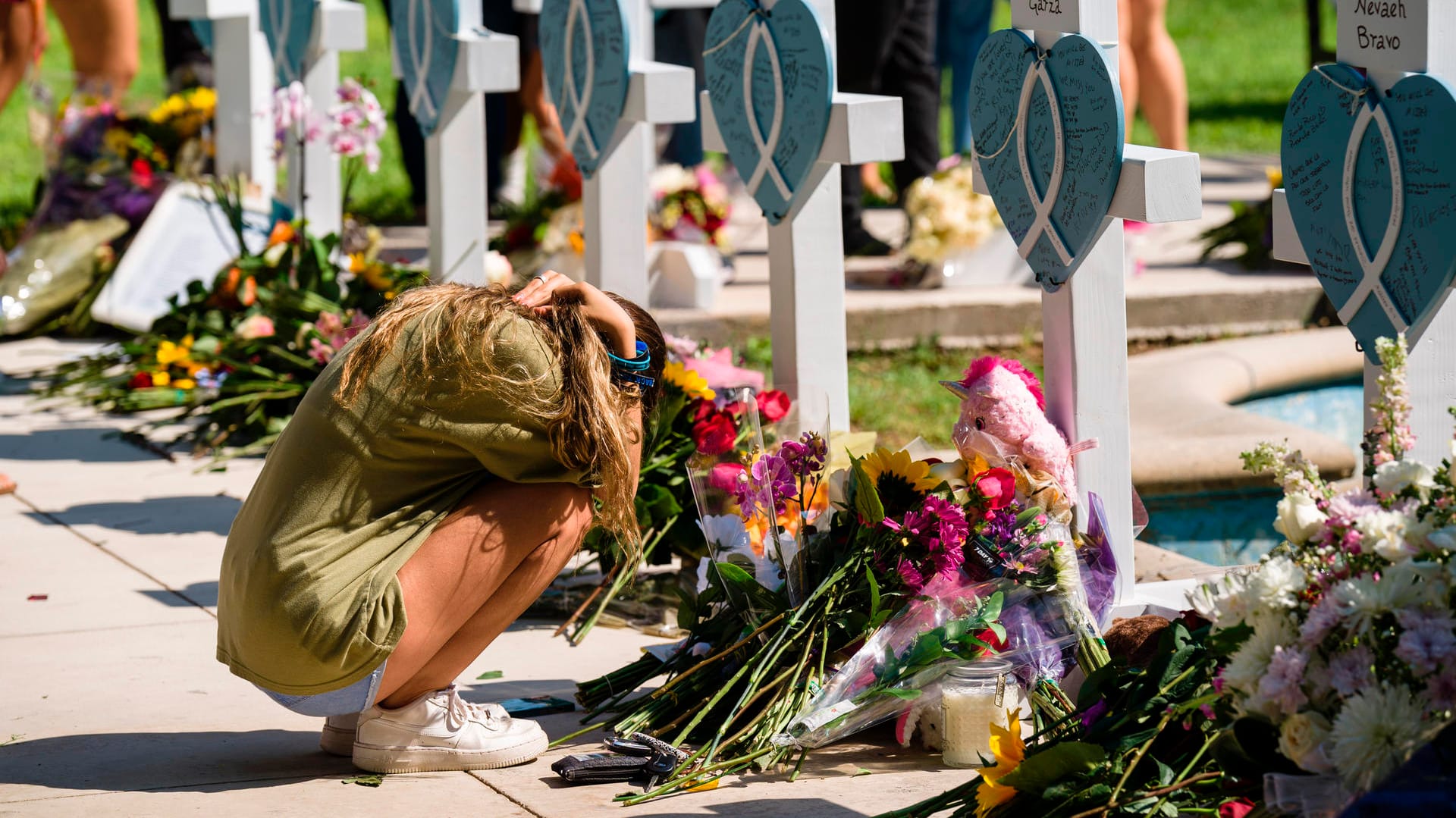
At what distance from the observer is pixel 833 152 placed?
11.4ft

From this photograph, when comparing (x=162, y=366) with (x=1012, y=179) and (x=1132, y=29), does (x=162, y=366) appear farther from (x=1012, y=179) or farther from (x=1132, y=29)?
(x=1132, y=29)

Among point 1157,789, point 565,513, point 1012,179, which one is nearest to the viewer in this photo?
point 1157,789

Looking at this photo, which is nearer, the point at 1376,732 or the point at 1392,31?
the point at 1376,732

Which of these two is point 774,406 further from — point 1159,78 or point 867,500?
point 1159,78

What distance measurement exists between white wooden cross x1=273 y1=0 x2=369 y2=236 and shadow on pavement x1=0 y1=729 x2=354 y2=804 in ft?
9.03

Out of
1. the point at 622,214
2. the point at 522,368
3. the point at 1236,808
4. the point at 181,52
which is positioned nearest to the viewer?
the point at 1236,808

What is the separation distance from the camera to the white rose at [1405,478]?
1936 mm

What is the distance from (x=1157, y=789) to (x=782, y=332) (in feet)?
5.42

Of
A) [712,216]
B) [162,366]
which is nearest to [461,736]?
[162,366]

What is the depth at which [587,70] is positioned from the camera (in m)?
4.29

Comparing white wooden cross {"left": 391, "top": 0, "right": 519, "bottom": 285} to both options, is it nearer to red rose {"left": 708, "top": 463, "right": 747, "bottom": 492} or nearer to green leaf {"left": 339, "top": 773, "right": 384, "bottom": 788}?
red rose {"left": 708, "top": 463, "right": 747, "bottom": 492}

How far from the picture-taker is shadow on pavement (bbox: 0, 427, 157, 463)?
16.2 feet

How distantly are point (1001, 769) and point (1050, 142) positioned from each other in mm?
1176

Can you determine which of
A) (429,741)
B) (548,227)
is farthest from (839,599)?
(548,227)
